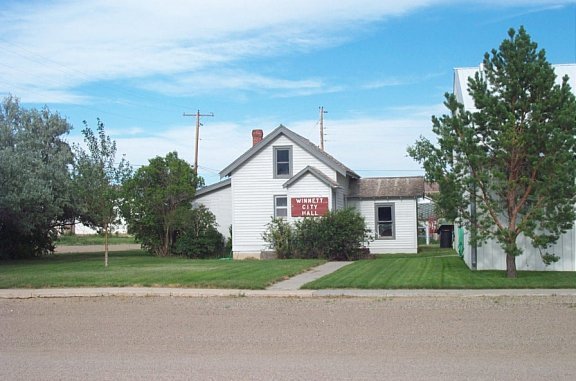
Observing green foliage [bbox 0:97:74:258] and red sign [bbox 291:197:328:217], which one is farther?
red sign [bbox 291:197:328:217]

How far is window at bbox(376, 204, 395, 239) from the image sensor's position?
33.2 metres

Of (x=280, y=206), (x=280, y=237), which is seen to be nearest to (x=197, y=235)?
(x=280, y=206)

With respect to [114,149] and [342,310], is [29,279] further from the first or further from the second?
[342,310]

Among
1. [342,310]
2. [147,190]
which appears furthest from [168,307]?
[147,190]

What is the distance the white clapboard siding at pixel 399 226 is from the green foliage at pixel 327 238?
456 centimetres

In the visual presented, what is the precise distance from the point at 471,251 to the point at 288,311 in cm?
964

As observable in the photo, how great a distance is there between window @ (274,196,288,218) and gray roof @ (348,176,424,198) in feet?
13.4

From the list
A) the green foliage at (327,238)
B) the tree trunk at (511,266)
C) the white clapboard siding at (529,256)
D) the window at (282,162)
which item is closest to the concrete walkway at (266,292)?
the tree trunk at (511,266)

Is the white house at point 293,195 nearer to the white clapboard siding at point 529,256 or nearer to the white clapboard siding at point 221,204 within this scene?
the white clapboard siding at point 221,204

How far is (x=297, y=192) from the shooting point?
2995 cm

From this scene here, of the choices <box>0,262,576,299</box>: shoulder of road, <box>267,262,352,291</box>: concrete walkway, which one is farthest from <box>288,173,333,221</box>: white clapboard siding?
<box>0,262,576,299</box>: shoulder of road

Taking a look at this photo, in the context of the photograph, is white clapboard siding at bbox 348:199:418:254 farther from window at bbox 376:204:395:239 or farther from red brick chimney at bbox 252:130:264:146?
red brick chimney at bbox 252:130:264:146

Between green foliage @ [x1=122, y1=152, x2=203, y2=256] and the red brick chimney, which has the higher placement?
the red brick chimney

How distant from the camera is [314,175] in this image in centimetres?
2981
